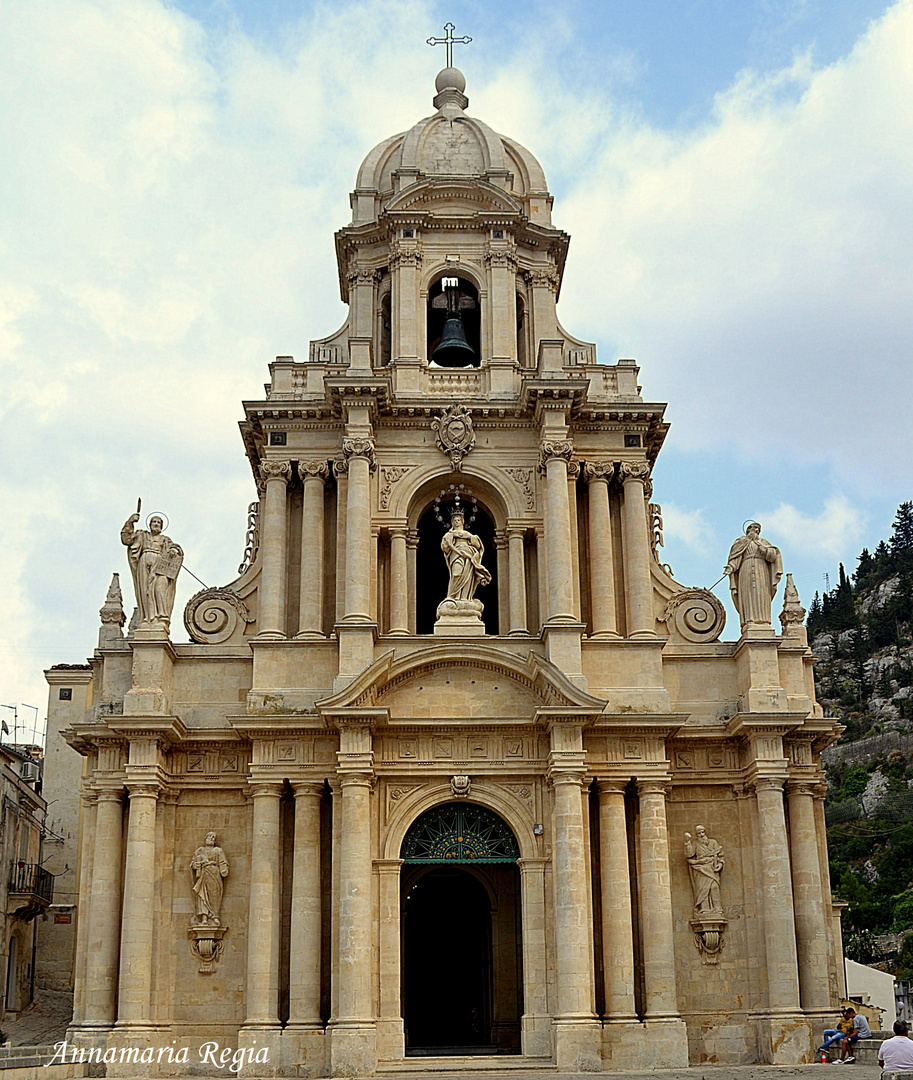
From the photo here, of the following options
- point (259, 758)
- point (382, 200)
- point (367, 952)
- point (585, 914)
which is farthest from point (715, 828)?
point (382, 200)

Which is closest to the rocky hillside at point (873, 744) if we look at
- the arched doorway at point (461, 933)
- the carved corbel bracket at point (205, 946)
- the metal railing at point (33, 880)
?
the arched doorway at point (461, 933)

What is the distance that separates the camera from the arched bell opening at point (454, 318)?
34.0 m

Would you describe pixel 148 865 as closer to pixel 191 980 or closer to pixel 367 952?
pixel 191 980

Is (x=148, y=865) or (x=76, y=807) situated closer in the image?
(x=148, y=865)

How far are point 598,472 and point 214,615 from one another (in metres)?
9.36

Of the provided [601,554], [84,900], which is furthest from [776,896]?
[84,900]

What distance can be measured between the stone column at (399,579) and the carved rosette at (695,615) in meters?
5.96

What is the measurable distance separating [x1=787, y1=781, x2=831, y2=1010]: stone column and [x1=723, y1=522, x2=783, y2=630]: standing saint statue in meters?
3.76

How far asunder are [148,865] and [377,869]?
464cm

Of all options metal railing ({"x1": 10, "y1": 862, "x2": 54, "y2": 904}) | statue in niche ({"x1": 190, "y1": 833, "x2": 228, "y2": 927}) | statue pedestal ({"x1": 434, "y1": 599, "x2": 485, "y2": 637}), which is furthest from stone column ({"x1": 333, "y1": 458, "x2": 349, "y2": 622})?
metal railing ({"x1": 10, "y1": 862, "x2": 54, "y2": 904})

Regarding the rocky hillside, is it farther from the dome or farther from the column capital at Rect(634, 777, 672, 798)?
the dome

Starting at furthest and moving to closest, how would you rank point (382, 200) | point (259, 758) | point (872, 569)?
point (872, 569) < point (382, 200) < point (259, 758)

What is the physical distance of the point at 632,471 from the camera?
31484 mm

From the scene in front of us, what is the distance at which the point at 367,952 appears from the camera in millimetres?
26453
